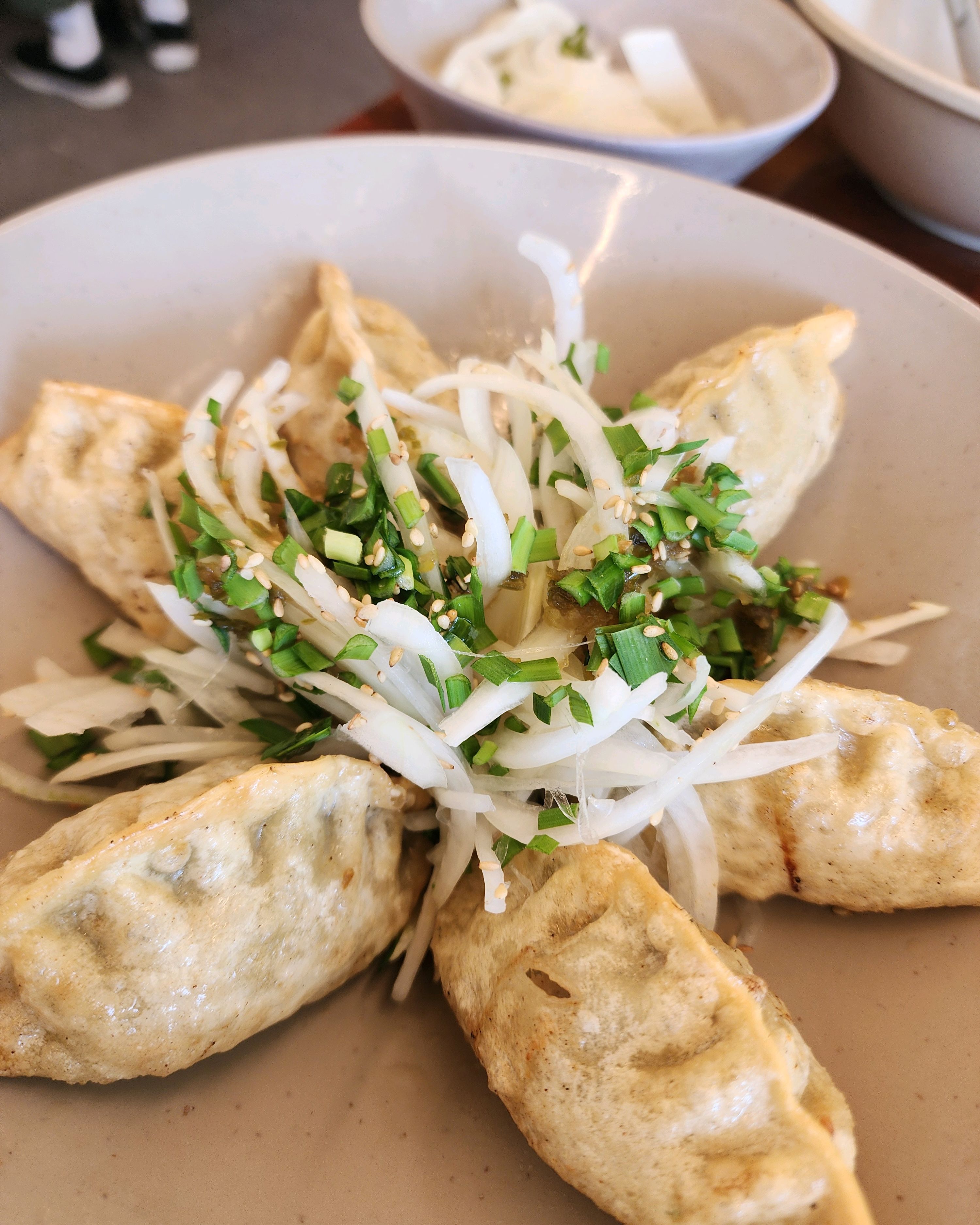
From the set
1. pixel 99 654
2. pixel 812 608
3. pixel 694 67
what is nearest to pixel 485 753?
pixel 812 608

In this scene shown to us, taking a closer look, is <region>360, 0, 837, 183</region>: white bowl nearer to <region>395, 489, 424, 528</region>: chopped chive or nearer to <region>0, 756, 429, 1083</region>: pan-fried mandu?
<region>395, 489, 424, 528</region>: chopped chive

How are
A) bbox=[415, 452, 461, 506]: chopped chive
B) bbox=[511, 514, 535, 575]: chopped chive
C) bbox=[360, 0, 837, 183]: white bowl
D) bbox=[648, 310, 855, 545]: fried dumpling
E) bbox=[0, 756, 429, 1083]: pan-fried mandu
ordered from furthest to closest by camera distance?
bbox=[360, 0, 837, 183]: white bowl
bbox=[648, 310, 855, 545]: fried dumpling
bbox=[415, 452, 461, 506]: chopped chive
bbox=[511, 514, 535, 575]: chopped chive
bbox=[0, 756, 429, 1083]: pan-fried mandu

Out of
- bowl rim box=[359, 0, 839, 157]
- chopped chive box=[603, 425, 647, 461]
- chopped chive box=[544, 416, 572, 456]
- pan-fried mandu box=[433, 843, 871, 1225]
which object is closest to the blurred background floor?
bowl rim box=[359, 0, 839, 157]

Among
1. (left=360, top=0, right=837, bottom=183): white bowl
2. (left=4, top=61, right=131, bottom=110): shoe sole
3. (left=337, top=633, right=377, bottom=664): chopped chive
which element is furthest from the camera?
(left=4, top=61, right=131, bottom=110): shoe sole

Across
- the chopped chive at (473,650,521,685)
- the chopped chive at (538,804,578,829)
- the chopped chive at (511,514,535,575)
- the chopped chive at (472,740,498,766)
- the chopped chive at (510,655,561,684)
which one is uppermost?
the chopped chive at (511,514,535,575)

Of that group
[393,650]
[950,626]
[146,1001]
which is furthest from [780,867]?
[146,1001]
